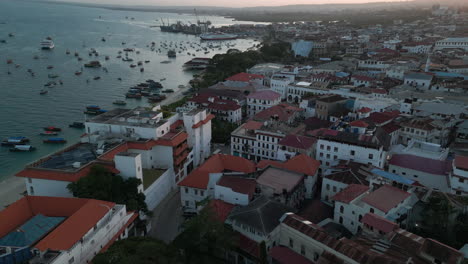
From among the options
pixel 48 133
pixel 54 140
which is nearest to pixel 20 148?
pixel 54 140

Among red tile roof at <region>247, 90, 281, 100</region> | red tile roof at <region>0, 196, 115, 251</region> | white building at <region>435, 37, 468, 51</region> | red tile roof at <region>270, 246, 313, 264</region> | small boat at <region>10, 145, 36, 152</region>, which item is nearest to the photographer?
red tile roof at <region>0, 196, 115, 251</region>

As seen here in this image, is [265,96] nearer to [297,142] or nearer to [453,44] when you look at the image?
[297,142]

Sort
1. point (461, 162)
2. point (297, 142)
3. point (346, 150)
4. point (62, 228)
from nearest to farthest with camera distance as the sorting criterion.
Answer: point (62, 228)
point (461, 162)
point (346, 150)
point (297, 142)

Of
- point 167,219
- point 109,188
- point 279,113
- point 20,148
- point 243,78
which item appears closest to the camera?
point 109,188

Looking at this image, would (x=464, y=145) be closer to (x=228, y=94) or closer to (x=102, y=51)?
(x=228, y=94)

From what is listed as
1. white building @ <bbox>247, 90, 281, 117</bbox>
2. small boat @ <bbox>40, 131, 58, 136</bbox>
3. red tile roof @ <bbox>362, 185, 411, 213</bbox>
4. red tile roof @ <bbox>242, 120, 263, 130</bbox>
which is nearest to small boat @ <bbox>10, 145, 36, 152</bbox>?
small boat @ <bbox>40, 131, 58, 136</bbox>

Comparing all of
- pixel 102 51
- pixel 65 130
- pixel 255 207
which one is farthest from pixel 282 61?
pixel 255 207

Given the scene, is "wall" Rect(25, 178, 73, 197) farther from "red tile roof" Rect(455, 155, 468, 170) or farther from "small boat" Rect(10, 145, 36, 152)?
"red tile roof" Rect(455, 155, 468, 170)
